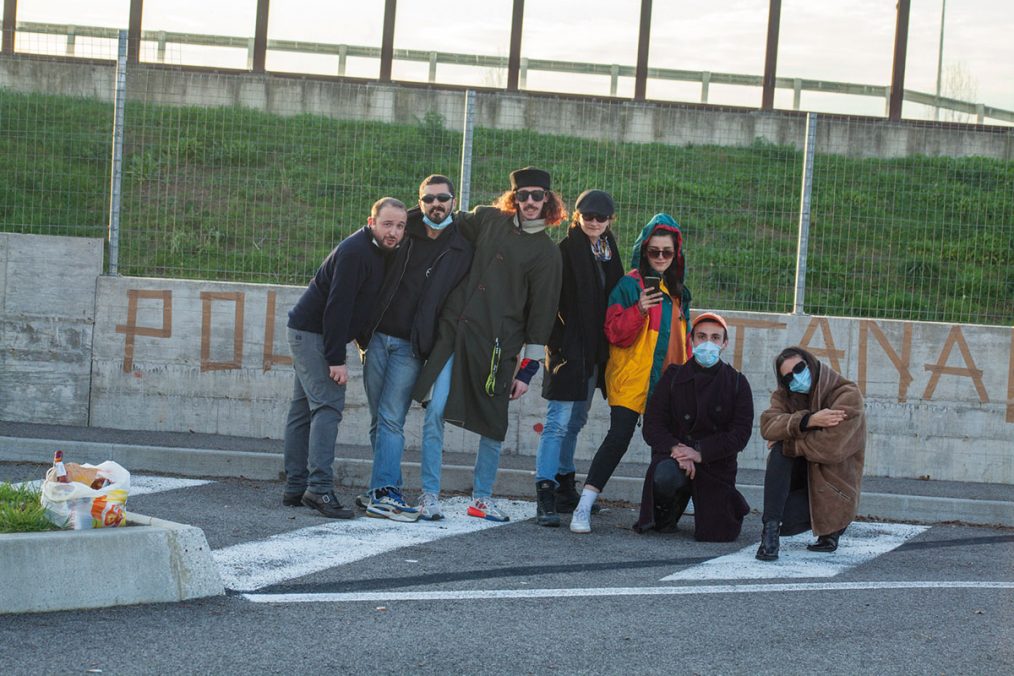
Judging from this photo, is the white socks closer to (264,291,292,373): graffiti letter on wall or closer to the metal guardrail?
(264,291,292,373): graffiti letter on wall

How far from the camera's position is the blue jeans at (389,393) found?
325 inches

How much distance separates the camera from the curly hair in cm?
825

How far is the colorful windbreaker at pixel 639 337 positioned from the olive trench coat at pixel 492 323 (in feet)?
1.37

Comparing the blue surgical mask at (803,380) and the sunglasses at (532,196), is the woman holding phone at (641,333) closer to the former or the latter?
the sunglasses at (532,196)

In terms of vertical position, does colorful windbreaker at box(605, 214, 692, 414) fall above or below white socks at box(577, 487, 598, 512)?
above

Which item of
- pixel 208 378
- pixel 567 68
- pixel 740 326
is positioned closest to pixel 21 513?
pixel 208 378

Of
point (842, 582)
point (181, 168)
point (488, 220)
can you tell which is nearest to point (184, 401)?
point (181, 168)

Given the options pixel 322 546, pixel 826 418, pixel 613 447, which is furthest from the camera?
pixel 613 447

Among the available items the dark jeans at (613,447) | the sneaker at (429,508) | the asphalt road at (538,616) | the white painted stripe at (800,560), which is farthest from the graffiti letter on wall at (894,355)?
the sneaker at (429,508)

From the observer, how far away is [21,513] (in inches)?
224

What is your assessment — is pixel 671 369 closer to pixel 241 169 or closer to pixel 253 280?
pixel 253 280

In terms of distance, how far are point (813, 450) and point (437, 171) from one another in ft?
16.3

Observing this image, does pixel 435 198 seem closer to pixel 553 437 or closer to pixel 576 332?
pixel 576 332

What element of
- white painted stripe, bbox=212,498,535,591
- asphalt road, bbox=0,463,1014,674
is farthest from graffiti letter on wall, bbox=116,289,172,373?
white painted stripe, bbox=212,498,535,591
